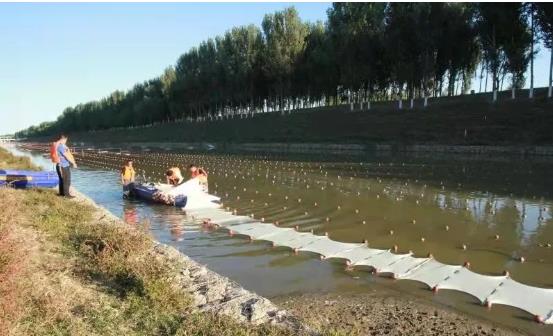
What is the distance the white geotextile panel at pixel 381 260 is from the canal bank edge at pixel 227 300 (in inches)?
131

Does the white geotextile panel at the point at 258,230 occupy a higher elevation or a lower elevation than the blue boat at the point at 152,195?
lower

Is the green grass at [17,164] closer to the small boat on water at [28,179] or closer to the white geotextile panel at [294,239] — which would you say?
the small boat on water at [28,179]

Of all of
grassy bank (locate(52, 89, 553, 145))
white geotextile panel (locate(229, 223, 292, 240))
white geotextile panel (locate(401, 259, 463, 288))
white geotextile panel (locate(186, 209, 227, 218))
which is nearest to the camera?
white geotextile panel (locate(401, 259, 463, 288))

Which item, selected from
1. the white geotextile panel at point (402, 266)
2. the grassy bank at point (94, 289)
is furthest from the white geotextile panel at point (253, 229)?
the grassy bank at point (94, 289)

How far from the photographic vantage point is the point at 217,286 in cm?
718

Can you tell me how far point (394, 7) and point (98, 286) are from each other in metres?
49.4

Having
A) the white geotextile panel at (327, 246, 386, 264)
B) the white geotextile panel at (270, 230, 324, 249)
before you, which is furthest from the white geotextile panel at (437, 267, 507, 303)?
the white geotextile panel at (270, 230, 324, 249)

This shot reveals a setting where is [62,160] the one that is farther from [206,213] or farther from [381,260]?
[381,260]

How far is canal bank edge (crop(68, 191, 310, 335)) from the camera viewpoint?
5844 millimetres

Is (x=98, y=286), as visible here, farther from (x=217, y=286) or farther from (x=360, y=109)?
(x=360, y=109)

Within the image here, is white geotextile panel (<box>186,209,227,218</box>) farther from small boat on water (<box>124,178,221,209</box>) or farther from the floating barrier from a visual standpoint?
the floating barrier

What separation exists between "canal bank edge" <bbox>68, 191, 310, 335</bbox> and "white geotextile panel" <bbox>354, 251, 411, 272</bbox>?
10.9 ft

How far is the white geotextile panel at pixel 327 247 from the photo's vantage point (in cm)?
1052

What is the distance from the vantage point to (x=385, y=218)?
1465cm
